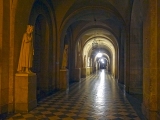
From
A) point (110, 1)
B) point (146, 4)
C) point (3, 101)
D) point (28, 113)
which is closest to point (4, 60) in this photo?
point (3, 101)

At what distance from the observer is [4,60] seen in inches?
277

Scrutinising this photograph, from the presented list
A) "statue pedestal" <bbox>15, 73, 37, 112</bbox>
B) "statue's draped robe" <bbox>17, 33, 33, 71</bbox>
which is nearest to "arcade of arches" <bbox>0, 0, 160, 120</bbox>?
"statue pedestal" <bbox>15, 73, 37, 112</bbox>

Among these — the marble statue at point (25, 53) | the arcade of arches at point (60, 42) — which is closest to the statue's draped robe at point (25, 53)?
the marble statue at point (25, 53)

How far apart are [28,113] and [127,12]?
29.6 ft

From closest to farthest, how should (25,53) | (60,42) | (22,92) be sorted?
(22,92)
(25,53)
(60,42)

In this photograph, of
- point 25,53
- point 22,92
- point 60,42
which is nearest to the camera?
point 22,92

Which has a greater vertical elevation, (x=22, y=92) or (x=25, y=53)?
(x=25, y=53)

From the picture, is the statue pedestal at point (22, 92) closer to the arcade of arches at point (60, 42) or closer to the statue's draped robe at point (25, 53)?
the arcade of arches at point (60, 42)

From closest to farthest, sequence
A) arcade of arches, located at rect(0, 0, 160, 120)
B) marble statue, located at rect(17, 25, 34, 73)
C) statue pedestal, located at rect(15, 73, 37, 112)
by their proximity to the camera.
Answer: arcade of arches, located at rect(0, 0, 160, 120), statue pedestal, located at rect(15, 73, 37, 112), marble statue, located at rect(17, 25, 34, 73)

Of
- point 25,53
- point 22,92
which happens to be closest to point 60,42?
point 25,53

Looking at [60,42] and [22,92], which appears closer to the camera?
[22,92]

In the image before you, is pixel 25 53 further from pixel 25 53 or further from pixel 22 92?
pixel 22 92

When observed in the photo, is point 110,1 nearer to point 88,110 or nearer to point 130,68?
point 130,68

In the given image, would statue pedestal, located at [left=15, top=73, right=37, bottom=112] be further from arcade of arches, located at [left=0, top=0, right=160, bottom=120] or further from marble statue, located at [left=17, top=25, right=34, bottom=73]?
marble statue, located at [left=17, top=25, right=34, bottom=73]
